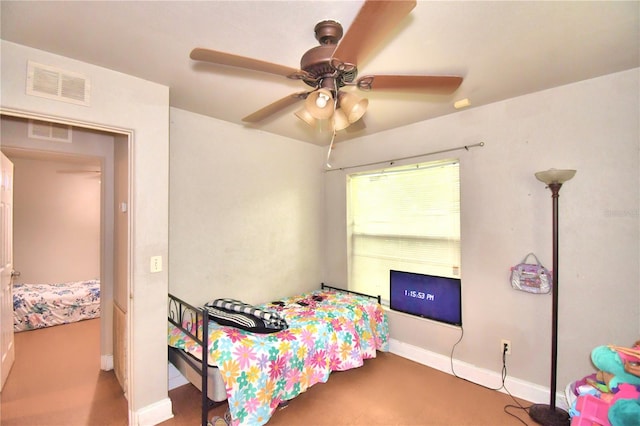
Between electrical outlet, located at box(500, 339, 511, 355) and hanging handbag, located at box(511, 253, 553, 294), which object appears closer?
hanging handbag, located at box(511, 253, 553, 294)

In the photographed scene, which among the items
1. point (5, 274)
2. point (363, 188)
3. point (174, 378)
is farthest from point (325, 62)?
point (5, 274)

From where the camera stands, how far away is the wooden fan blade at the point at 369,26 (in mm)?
903

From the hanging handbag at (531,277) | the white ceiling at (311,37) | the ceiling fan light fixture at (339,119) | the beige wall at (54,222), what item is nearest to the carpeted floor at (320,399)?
the hanging handbag at (531,277)

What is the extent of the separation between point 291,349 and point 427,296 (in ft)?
5.02

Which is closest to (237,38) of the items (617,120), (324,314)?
(324,314)

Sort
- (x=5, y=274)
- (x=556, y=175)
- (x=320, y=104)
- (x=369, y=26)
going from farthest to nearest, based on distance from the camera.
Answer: (x=5, y=274), (x=556, y=175), (x=320, y=104), (x=369, y=26)

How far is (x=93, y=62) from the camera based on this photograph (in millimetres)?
1831

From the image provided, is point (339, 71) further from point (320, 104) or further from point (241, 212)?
point (241, 212)

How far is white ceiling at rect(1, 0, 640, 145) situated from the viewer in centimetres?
136

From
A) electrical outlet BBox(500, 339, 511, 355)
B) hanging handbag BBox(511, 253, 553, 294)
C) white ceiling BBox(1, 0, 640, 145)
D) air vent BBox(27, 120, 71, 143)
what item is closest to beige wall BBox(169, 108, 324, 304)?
white ceiling BBox(1, 0, 640, 145)

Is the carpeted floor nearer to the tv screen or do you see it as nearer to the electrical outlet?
the electrical outlet

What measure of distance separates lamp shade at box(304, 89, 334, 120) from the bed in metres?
4.67

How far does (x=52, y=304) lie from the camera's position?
3.93 m

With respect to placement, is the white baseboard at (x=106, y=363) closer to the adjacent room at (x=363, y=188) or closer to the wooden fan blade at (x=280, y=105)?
the adjacent room at (x=363, y=188)
